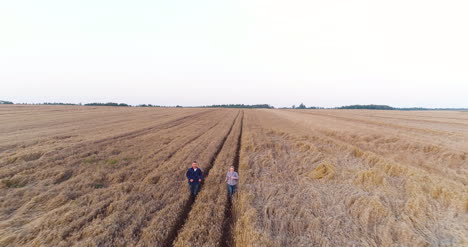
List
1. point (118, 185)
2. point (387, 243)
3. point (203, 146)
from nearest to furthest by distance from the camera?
point (387, 243) < point (118, 185) < point (203, 146)

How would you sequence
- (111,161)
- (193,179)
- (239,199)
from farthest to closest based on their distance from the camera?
(111,161) → (193,179) → (239,199)

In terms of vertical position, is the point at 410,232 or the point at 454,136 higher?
the point at 454,136

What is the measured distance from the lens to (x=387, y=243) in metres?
5.46

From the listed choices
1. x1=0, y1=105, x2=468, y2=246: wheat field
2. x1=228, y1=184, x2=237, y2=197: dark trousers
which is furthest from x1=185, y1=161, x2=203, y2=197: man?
x1=228, y1=184, x2=237, y2=197: dark trousers

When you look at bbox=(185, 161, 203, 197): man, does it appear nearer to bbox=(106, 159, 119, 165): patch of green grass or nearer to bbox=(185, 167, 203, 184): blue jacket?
bbox=(185, 167, 203, 184): blue jacket

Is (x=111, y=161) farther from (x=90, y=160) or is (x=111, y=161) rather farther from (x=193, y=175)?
(x=193, y=175)

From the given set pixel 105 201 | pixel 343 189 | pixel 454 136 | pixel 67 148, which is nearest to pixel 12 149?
pixel 67 148

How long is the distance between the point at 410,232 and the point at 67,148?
58.0ft

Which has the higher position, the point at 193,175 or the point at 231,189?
the point at 193,175

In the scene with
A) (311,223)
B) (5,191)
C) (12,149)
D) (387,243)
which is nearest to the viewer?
(387,243)

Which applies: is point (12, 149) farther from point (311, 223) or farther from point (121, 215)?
point (311, 223)

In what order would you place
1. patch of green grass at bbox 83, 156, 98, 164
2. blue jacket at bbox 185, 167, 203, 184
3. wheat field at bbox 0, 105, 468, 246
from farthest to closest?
patch of green grass at bbox 83, 156, 98, 164
blue jacket at bbox 185, 167, 203, 184
wheat field at bbox 0, 105, 468, 246

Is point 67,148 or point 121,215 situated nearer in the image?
point 121,215

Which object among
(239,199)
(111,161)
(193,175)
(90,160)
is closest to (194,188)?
(193,175)
